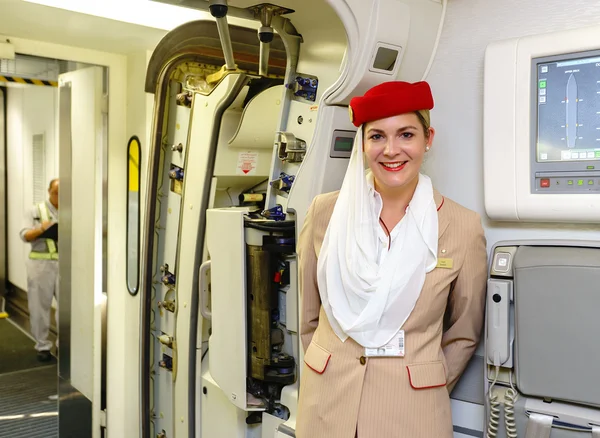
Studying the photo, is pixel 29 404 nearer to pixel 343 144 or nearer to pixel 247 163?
pixel 247 163

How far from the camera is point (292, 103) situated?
267 cm

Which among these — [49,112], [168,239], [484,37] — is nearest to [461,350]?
[484,37]

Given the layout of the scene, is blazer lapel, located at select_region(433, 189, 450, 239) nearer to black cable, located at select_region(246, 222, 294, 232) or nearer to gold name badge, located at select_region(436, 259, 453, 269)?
gold name badge, located at select_region(436, 259, 453, 269)

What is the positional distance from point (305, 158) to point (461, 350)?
94cm

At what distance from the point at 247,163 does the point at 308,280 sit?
1.41m

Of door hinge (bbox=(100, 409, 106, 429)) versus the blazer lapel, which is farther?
door hinge (bbox=(100, 409, 106, 429))

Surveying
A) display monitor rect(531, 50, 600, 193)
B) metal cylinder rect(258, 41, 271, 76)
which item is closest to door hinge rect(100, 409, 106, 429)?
metal cylinder rect(258, 41, 271, 76)

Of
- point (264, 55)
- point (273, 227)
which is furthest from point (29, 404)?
point (264, 55)

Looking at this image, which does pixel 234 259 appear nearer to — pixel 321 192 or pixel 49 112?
pixel 321 192

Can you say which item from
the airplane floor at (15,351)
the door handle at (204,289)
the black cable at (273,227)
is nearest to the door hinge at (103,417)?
the door handle at (204,289)

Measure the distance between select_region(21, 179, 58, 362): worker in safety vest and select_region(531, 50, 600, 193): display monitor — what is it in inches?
222

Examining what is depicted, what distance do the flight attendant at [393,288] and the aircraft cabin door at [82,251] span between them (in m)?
2.69

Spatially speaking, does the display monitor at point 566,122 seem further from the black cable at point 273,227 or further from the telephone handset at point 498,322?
the black cable at point 273,227

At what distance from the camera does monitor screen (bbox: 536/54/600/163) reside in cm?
181
